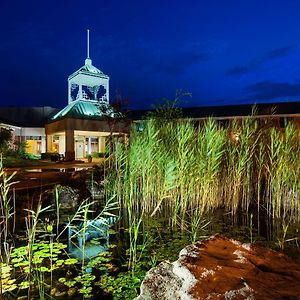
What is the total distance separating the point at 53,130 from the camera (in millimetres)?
20172

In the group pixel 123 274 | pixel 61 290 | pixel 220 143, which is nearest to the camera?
pixel 61 290

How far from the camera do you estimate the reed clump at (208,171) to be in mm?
5242

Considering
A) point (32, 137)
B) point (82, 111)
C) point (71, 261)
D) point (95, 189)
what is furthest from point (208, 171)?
point (32, 137)

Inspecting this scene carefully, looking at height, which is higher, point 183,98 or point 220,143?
point 183,98

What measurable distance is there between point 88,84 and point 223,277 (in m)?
19.9

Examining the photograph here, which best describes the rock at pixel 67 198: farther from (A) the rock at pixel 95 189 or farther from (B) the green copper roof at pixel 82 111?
(B) the green copper roof at pixel 82 111

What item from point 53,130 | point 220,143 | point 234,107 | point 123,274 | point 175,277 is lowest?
point 123,274

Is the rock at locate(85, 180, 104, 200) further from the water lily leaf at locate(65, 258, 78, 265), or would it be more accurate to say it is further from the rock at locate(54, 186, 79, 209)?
the water lily leaf at locate(65, 258, 78, 265)

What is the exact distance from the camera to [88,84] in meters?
20.5

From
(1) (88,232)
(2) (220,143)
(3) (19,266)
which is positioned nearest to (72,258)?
(3) (19,266)

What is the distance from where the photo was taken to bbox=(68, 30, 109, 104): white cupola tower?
19422 millimetres

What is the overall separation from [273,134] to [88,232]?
3.76m

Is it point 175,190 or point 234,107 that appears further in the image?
point 234,107

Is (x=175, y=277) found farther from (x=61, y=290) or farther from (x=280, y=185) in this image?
(x=280, y=185)
